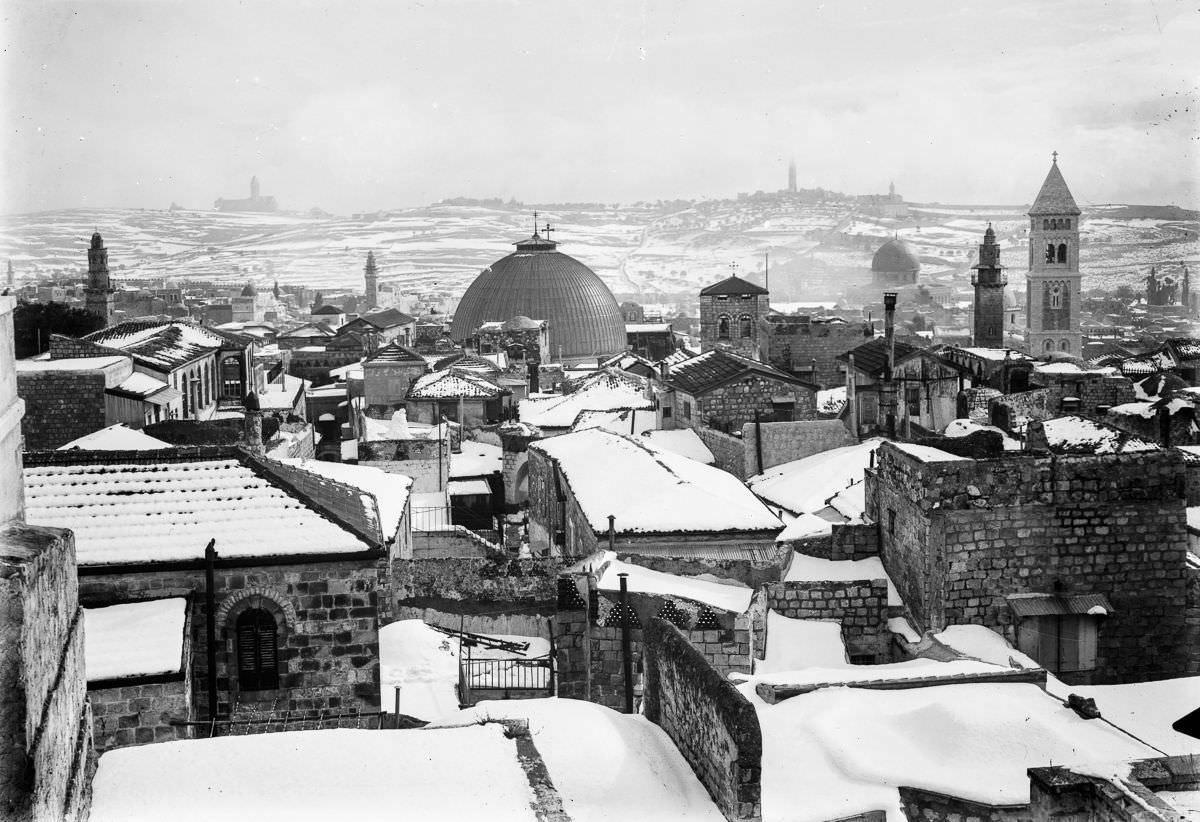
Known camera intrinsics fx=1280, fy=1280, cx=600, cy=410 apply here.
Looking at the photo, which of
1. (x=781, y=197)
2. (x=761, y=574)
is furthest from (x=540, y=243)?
(x=781, y=197)

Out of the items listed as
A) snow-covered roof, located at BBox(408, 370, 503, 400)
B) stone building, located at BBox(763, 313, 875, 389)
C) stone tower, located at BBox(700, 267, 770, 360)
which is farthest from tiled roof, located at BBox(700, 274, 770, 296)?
snow-covered roof, located at BBox(408, 370, 503, 400)

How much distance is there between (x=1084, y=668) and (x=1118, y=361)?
3630 centimetres

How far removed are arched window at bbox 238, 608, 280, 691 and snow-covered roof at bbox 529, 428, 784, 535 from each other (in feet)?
16.6

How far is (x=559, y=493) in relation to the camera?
64.5 feet

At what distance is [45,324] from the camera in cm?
3969

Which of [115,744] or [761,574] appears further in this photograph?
[761,574]

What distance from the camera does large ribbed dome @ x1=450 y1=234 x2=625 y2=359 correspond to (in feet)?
213

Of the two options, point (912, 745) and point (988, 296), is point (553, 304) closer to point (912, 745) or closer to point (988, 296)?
point (988, 296)

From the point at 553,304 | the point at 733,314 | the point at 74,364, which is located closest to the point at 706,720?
the point at 74,364

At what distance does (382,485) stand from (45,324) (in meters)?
25.9

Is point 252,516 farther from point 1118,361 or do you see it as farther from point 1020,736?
point 1118,361

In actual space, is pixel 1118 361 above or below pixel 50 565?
below

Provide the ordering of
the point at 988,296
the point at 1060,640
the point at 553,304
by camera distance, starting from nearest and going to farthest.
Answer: the point at 1060,640, the point at 988,296, the point at 553,304

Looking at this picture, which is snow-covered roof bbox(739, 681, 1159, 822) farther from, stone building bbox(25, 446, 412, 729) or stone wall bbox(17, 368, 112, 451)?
stone wall bbox(17, 368, 112, 451)
